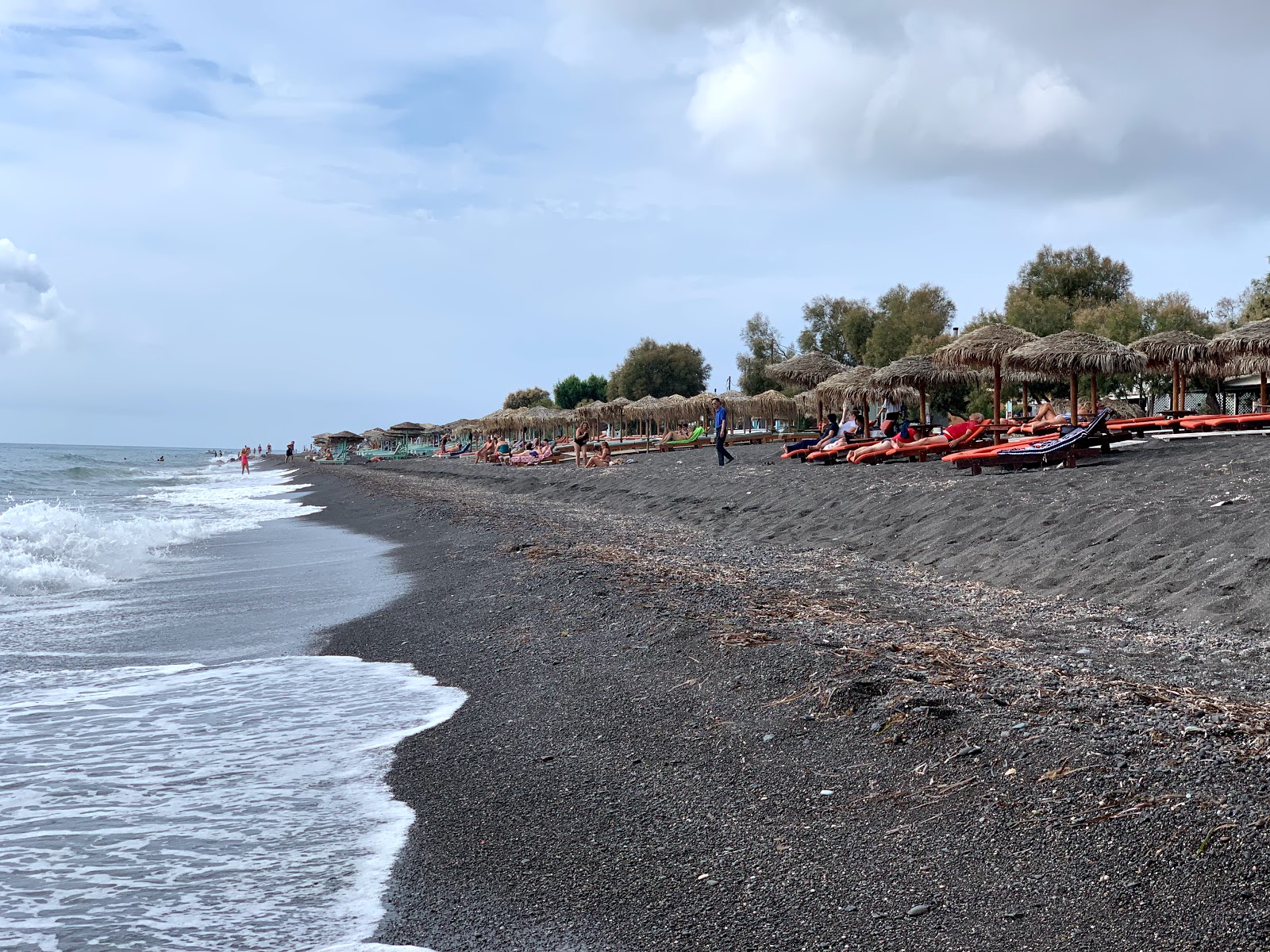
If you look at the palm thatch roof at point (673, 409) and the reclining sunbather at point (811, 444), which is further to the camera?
the palm thatch roof at point (673, 409)

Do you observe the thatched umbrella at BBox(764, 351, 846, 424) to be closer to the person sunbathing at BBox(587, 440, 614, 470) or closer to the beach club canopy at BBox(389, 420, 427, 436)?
the person sunbathing at BBox(587, 440, 614, 470)

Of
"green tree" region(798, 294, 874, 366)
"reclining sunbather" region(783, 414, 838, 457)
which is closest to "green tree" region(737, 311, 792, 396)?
"green tree" region(798, 294, 874, 366)

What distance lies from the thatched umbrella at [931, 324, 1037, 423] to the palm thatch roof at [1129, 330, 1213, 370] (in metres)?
2.69

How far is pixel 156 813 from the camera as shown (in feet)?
12.1

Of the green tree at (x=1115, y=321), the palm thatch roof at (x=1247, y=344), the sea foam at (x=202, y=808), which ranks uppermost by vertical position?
the green tree at (x=1115, y=321)

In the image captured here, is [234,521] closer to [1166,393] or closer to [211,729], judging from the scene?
[211,729]

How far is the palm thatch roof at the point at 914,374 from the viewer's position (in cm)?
2325

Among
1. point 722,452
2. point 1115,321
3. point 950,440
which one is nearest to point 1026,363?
point 950,440

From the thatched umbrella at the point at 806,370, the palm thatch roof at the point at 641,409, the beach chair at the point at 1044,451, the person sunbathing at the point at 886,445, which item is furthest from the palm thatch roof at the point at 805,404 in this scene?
the beach chair at the point at 1044,451

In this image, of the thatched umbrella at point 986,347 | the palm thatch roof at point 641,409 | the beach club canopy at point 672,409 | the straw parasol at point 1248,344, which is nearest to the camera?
the straw parasol at point 1248,344

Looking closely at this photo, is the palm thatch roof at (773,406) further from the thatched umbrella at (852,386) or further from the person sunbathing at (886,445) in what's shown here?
the person sunbathing at (886,445)

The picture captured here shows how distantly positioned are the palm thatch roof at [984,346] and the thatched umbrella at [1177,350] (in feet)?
8.31

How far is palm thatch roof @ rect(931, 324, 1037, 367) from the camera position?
66.5ft

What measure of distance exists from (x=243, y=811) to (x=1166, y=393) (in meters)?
41.8
